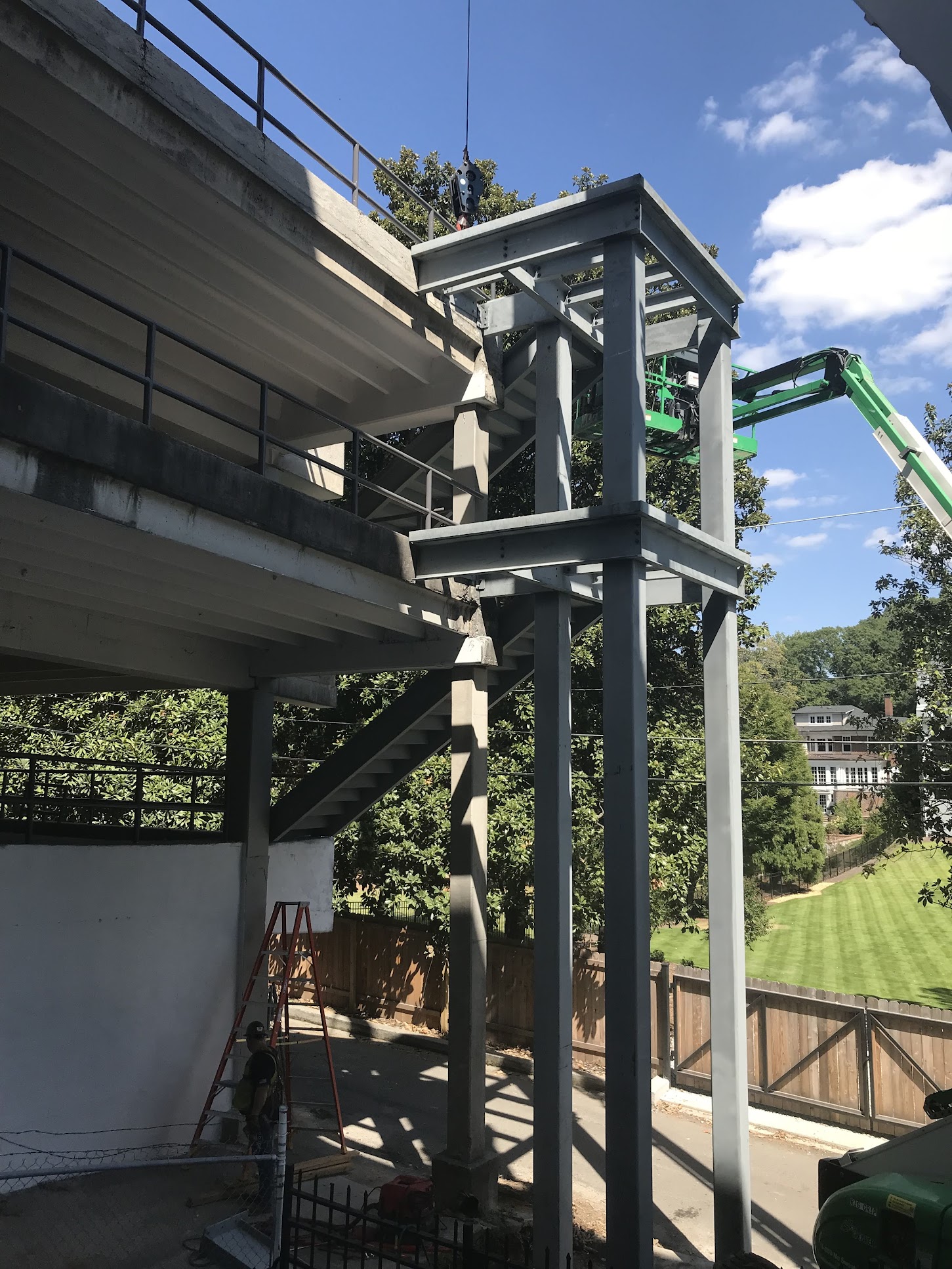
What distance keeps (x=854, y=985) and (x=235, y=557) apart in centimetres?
2696

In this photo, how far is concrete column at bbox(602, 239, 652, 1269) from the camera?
22.1 ft

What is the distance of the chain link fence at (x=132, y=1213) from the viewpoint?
7.76 meters

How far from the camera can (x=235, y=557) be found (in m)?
7.35

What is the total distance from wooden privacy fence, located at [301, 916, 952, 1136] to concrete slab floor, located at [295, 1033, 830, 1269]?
1.11m

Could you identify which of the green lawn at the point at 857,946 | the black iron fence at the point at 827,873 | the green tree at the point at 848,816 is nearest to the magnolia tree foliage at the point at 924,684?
the green lawn at the point at 857,946

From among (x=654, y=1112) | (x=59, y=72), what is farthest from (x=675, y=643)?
(x=59, y=72)

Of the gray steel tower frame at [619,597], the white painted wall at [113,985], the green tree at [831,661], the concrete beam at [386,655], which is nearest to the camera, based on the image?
the gray steel tower frame at [619,597]

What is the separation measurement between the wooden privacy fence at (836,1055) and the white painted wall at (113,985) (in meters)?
6.45

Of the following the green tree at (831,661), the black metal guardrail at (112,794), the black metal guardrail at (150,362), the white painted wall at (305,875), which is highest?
the green tree at (831,661)

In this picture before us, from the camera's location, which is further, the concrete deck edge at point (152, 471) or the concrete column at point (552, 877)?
the concrete column at point (552, 877)

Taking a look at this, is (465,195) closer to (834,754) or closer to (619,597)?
(619,597)

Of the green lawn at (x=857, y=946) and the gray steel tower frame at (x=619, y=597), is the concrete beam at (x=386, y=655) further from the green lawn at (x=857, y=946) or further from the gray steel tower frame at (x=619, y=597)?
the green lawn at (x=857, y=946)

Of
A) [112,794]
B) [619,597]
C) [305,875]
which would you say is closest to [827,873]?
[112,794]

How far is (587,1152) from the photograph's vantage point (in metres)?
11.4
